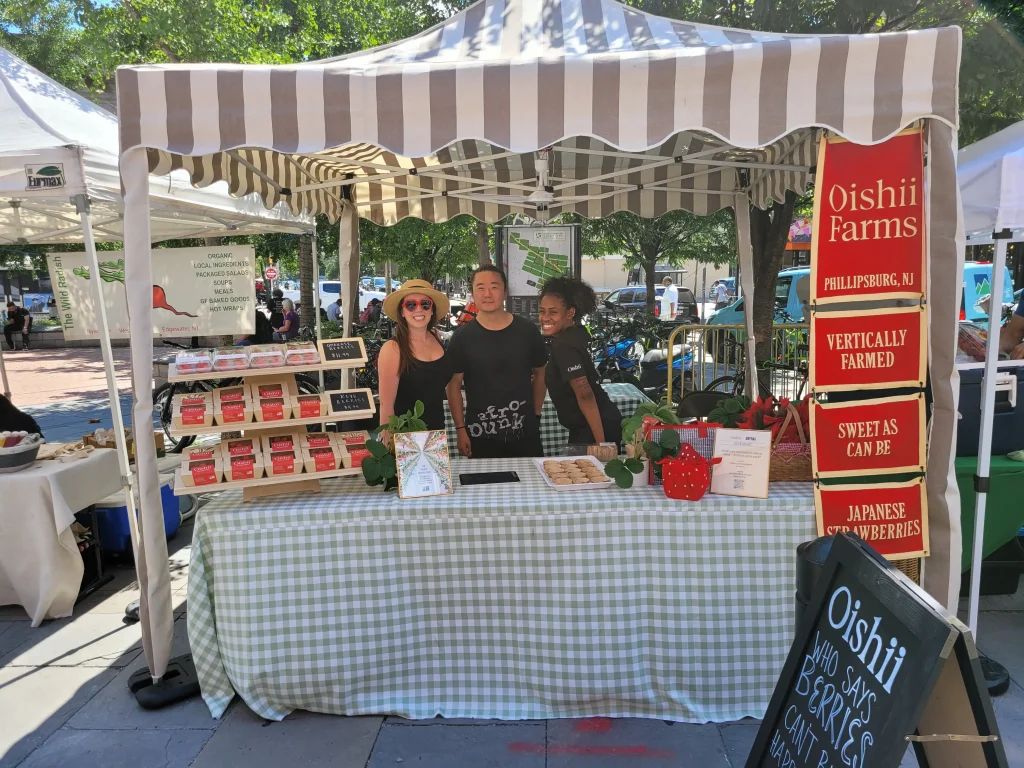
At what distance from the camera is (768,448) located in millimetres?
2982

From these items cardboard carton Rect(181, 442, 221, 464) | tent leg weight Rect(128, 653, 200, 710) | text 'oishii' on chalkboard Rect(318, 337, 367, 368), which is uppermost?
text 'oishii' on chalkboard Rect(318, 337, 367, 368)

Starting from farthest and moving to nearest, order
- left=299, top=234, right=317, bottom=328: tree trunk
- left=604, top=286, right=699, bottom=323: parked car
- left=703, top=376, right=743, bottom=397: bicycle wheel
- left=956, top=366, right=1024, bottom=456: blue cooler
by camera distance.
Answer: left=604, top=286, right=699, bottom=323: parked car, left=299, top=234, right=317, bottom=328: tree trunk, left=703, top=376, right=743, bottom=397: bicycle wheel, left=956, top=366, right=1024, bottom=456: blue cooler

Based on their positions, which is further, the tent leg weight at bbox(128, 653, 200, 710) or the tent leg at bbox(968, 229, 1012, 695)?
the tent leg weight at bbox(128, 653, 200, 710)

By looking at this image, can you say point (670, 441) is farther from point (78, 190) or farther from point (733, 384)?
point (733, 384)

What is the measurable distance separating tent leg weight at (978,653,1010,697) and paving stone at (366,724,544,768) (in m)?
2.12

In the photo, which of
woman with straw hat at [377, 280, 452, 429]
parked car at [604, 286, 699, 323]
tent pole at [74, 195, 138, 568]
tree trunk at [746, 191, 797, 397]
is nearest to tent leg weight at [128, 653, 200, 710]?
tent pole at [74, 195, 138, 568]

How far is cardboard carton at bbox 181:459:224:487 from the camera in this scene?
2971 millimetres

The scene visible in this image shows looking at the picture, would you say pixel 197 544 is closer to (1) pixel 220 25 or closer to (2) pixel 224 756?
(2) pixel 224 756

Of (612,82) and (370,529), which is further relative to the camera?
(370,529)

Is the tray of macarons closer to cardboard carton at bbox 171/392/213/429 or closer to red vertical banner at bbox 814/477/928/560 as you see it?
red vertical banner at bbox 814/477/928/560

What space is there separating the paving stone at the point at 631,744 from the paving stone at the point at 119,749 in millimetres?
1547

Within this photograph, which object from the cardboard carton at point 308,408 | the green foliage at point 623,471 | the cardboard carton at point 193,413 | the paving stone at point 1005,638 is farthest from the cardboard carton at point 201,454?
the paving stone at point 1005,638

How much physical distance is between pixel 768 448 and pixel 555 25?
241 cm

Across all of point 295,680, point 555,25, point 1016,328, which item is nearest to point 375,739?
point 295,680
